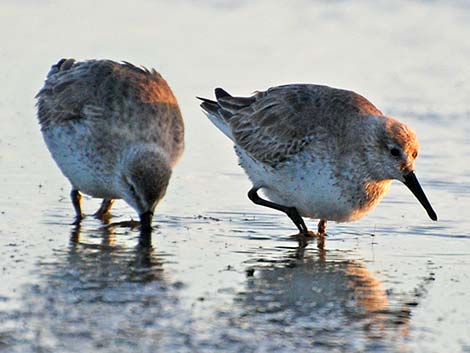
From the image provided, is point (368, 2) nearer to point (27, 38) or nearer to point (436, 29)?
point (436, 29)

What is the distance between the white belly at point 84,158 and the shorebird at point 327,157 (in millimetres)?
1517

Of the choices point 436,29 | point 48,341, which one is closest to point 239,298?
point 48,341

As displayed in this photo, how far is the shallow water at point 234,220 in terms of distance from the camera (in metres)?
7.81

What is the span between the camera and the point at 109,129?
10.8 meters

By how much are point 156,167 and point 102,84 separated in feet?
5.48

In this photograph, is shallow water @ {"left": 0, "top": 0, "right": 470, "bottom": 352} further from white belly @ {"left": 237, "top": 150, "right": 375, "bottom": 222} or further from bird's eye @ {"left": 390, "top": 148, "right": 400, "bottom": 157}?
bird's eye @ {"left": 390, "top": 148, "right": 400, "bottom": 157}

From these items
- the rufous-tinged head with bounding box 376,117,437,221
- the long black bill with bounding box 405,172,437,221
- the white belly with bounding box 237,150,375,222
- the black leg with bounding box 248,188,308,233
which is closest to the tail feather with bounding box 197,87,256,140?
the black leg with bounding box 248,188,308,233

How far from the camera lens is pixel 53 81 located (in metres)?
12.0

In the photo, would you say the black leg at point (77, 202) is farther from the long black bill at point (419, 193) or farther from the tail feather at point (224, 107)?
the long black bill at point (419, 193)

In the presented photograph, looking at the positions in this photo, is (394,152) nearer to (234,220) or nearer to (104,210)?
(234,220)

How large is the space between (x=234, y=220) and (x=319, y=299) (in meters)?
2.80

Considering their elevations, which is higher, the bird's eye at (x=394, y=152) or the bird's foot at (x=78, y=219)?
the bird's eye at (x=394, y=152)

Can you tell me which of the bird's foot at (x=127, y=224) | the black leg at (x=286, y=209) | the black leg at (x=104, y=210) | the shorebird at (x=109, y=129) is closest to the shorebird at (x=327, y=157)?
the black leg at (x=286, y=209)

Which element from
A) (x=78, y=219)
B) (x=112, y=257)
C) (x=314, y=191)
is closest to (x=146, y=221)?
(x=112, y=257)
